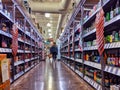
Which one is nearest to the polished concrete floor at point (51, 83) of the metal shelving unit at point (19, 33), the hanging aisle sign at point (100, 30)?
the metal shelving unit at point (19, 33)

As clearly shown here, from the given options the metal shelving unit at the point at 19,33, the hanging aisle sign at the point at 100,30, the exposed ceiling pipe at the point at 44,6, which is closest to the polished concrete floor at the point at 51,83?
the metal shelving unit at the point at 19,33

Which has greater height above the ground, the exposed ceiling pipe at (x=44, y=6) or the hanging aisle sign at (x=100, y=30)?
the exposed ceiling pipe at (x=44, y=6)

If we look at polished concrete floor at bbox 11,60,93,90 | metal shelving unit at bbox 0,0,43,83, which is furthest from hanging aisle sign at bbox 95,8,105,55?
metal shelving unit at bbox 0,0,43,83

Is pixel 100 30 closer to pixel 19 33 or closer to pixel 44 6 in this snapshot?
pixel 19 33

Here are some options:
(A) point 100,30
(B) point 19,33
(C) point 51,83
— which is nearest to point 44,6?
(B) point 19,33

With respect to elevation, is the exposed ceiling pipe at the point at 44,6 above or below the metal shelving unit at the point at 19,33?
above

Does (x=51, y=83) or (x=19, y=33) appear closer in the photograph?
(x=51, y=83)

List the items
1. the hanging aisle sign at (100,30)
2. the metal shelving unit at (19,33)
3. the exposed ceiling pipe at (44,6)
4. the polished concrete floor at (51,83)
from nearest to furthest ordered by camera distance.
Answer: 1. the hanging aisle sign at (100,30)
2. the polished concrete floor at (51,83)
3. the metal shelving unit at (19,33)
4. the exposed ceiling pipe at (44,6)

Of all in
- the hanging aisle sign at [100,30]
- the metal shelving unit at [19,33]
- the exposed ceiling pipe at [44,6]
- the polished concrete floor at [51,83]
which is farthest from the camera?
the exposed ceiling pipe at [44,6]

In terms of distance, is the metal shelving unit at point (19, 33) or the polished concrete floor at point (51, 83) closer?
the polished concrete floor at point (51, 83)

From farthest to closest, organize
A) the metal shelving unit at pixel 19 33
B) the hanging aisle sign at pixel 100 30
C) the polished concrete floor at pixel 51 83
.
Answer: the metal shelving unit at pixel 19 33 < the polished concrete floor at pixel 51 83 < the hanging aisle sign at pixel 100 30

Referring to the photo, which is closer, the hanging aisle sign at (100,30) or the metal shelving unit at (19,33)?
the hanging aisle sign at (100,30)

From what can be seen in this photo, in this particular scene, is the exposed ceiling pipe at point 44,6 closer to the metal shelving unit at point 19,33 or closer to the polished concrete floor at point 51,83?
the metal shelving unit at point 19,33

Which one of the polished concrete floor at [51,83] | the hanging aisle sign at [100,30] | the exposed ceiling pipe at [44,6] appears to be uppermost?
the exposed ceiling pipe at [44,6]
